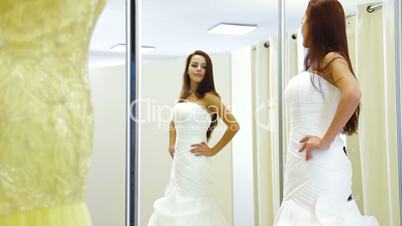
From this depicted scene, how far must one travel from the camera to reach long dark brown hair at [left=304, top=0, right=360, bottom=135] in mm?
1518

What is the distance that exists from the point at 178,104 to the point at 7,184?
139cm

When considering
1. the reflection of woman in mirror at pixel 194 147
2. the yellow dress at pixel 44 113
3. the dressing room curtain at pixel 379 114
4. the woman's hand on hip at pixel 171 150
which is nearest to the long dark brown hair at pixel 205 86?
the reflection of woman in mirror at pixel 194 147

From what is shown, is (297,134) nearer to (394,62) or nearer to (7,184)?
(394,62)

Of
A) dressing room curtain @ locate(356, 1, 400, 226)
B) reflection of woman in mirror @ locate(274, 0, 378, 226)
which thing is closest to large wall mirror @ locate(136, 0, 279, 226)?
reflection of woman in mirror @ locate(274, 0, 378, 226)

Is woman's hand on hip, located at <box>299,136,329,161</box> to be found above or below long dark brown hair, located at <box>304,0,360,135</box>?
below

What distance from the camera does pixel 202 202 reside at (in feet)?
5.71

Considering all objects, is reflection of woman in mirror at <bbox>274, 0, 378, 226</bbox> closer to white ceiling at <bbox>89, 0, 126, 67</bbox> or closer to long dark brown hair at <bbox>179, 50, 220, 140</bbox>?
long dark brown hair at <bbox>179, 50, 220, 140</bbox>

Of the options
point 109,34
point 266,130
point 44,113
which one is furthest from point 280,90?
point 44,113

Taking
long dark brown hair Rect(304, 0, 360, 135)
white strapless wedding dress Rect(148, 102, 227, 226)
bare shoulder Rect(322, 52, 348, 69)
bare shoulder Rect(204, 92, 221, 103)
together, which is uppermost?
long dark brown hair Rect(304, 0, 360, 135)

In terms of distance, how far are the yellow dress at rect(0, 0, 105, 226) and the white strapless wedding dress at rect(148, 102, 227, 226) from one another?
50.6 inches

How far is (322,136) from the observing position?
1471 mm

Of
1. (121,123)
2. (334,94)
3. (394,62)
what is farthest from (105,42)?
(394,62)

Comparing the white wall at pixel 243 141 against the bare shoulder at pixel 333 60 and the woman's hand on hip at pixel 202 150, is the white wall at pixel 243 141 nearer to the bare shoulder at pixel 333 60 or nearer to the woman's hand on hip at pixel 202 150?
the woman's hand on hip at pixel 202 150

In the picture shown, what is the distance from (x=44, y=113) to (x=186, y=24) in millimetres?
1533
